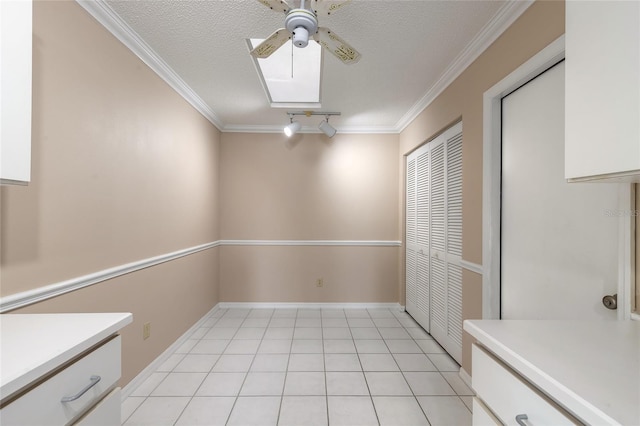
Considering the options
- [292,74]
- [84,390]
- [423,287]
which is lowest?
[423,287]

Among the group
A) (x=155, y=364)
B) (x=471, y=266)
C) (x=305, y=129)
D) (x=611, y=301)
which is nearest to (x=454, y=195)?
(x=471, y=266)

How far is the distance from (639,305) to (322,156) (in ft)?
10.6

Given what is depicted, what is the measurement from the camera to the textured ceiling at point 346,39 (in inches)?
63.9

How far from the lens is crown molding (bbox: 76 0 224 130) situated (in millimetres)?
1583

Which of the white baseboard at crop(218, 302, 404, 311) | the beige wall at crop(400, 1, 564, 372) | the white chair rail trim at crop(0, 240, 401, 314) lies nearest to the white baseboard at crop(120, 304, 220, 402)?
the white baseboard at crop(218, 302, 404, 311)

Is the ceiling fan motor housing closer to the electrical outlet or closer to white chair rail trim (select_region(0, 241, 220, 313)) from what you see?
white chair rail trim (select_region(0, 241, 220, 313))

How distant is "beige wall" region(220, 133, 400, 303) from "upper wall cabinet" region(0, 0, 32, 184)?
286 centimetres

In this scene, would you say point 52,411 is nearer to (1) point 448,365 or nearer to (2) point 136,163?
(2) point 136,163

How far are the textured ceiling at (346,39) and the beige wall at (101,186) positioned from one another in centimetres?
31

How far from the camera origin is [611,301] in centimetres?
111

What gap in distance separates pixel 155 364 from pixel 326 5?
284cm

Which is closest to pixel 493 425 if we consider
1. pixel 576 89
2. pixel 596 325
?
pixel 596 325

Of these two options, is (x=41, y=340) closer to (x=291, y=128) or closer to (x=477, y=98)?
(x=477, y=98)

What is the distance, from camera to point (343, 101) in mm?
2918
